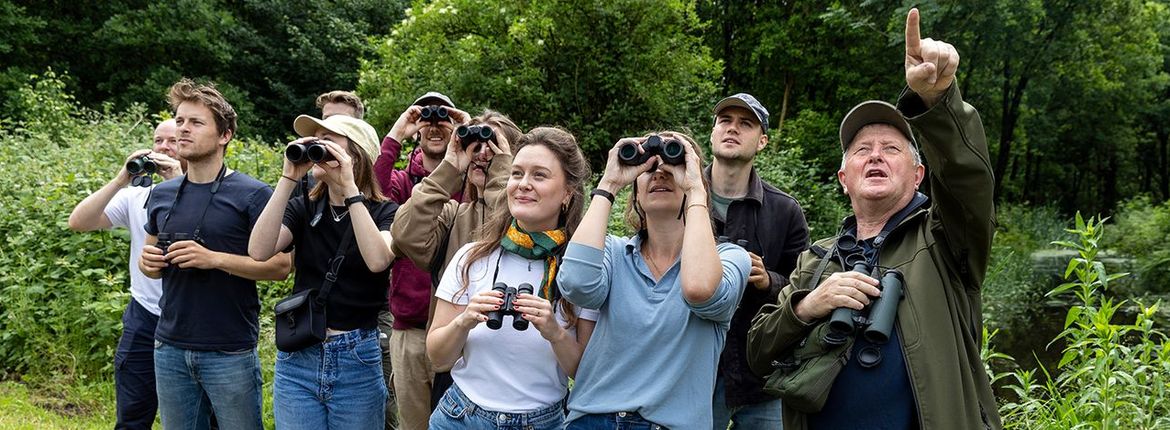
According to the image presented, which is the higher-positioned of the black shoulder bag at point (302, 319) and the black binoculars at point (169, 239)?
the black binoculars at point (169, 239)

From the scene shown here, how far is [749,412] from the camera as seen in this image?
2879mm

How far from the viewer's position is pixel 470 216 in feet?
9.85

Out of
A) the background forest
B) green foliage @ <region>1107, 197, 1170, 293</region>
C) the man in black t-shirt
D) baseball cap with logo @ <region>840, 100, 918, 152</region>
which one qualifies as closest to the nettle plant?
the background forest

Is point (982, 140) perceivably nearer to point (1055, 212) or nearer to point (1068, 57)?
point (1068, 57)

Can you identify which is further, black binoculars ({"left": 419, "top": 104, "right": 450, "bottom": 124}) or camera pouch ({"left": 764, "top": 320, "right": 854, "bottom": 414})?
black binoculars ({"left": 419, "top": 104, "right": 450, "bottom": 124})

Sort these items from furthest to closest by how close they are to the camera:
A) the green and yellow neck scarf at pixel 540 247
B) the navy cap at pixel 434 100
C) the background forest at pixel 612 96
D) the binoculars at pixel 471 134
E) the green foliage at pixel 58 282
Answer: the green foliage at pixel 58 282
the background forest at pixel 612 96
the navy cap at pixel 434 100
the binoculars at pixel 471 134
the green and yellow neck scarf at pixel 540 247

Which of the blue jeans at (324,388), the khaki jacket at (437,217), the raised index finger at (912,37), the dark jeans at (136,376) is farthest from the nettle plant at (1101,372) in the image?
the dark jeans at (136,376)

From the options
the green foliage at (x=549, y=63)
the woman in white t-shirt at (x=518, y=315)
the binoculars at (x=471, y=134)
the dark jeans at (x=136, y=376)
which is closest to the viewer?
the woman in white t-shirt at (x=518, y=315)

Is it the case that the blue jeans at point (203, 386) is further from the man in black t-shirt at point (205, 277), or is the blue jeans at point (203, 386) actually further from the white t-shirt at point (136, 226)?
the white t-shirt at point (136, 226)

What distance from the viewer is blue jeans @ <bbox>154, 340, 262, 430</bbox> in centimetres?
308

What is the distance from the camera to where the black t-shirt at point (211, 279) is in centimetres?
308

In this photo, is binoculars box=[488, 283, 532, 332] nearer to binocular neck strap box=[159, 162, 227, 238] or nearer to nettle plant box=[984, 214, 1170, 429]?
binocular neck strap box=[159, 162, 227, 238]

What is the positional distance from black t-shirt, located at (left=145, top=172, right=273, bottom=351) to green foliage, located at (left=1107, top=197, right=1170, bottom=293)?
1476cm

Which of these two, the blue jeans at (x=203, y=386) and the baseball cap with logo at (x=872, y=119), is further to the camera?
the blue jeans at (x=203, y=386)
